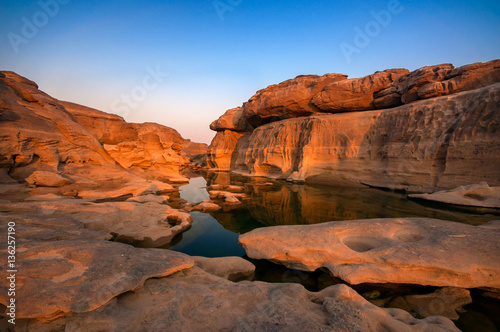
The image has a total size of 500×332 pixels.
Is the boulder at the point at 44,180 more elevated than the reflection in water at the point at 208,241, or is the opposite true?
the boulder at the point at 44,180

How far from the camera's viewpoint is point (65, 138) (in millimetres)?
9969

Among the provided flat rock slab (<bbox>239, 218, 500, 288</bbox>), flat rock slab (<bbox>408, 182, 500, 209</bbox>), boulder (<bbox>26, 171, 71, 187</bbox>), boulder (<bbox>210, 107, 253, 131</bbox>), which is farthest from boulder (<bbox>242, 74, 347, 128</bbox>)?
boulder (<bbox>26, 171, 71, 187</bbox>)

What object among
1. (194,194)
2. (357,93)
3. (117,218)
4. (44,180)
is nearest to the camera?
(117,218)

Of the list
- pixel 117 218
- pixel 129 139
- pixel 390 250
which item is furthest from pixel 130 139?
pixel 390 250

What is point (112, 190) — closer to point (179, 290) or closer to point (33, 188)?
point (33, 188)

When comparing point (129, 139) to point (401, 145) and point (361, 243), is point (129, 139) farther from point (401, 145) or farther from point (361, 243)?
point (401, 145)

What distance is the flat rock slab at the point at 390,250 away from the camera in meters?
2.91

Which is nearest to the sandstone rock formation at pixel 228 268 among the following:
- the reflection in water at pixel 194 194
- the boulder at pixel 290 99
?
the reflection in water at pixel 194 194

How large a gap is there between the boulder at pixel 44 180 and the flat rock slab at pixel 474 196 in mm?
14587

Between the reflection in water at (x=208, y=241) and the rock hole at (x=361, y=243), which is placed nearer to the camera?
the rock hole at (x=361, y=243)

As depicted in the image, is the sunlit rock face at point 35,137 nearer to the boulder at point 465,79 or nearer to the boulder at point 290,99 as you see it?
the boulder at point 290,99

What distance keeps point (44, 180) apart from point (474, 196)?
16044 mm

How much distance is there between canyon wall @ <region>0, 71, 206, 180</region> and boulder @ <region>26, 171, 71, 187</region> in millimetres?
1486

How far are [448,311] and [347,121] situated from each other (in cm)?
1465
